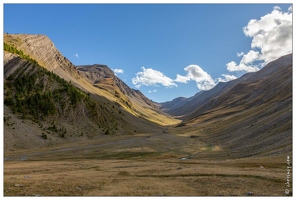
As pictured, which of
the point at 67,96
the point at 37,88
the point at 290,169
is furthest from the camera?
the point at 67,96

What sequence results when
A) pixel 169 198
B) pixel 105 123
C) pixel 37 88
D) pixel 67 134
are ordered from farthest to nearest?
pixel 105 123 < pixel 37 88 < pixel 67 134 < pixel 169 198

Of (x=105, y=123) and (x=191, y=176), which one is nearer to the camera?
(x=191, y=176)

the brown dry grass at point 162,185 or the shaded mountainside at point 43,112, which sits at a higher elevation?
the shaded mountainside at point 43,112

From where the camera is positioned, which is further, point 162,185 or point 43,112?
point 43,112

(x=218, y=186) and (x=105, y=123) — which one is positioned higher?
(x=105, y=123)

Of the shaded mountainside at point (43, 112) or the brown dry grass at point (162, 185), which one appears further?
the shaded mountainside at point (43, 112)

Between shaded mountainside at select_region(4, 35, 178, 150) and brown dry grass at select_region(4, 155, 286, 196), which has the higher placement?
shaded mountainside at select_region(4, 35, 178, 150)

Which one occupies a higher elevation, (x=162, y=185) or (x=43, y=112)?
(x=43, y=112)

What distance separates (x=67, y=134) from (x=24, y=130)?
55.6 feet

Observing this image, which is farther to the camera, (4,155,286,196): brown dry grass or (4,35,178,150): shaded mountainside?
(4,35,178,150): shaded mountainside

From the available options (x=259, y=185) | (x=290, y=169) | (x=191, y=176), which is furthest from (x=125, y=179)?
(x=290, y=169)

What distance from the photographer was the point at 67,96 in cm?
11200

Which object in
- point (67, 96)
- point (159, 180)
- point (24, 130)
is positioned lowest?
point (159, 180)

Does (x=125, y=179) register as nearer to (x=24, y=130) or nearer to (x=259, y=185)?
(x=259, y=185)
